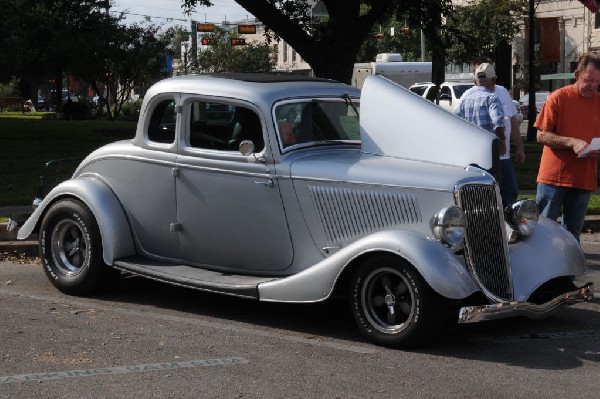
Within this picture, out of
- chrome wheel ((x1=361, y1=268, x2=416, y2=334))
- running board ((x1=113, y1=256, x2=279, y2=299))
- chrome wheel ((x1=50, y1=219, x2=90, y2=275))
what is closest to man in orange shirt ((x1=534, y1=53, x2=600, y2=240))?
chrome wheel ((x1=361, y1=268, x2=416, y2=334))

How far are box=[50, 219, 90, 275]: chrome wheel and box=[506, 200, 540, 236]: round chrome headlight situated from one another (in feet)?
11.5

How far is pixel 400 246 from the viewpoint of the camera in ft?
24.3

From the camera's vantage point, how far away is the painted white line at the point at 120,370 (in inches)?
265

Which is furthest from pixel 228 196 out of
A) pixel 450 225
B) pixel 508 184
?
pixel 508 184

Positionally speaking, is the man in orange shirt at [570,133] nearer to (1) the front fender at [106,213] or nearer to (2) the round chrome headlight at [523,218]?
(2) the round chrome headlight at [523,218]

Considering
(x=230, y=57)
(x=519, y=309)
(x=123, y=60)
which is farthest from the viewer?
(x=230, y=57)

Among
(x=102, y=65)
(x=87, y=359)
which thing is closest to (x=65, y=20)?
(x=102, y=65)

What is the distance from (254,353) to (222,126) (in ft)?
6.96

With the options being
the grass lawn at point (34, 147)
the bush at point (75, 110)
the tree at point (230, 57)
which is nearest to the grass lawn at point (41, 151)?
the grass lawn at point (34, 147)

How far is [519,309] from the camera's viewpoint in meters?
7.57

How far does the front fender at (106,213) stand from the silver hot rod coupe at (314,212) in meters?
0.01

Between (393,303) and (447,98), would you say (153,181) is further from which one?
(447,98)

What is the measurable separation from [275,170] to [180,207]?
3.22 ft

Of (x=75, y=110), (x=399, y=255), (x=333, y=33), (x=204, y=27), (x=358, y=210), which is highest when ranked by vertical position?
(x=204, y=27)
